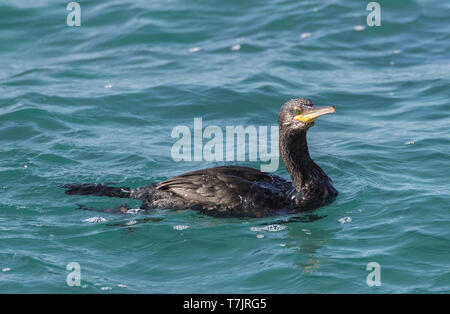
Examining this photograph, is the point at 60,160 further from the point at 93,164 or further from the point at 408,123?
the point at 408,123

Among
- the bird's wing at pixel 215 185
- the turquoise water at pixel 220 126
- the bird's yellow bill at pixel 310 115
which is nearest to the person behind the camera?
the turquoise water at pixel 220 126

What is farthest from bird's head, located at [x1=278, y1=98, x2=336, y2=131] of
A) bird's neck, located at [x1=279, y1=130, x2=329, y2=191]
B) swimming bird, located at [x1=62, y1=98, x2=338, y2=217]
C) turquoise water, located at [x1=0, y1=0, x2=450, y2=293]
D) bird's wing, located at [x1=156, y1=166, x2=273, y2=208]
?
turquoise water, located at [x1=0, y1=0, x2=450, y2=293]

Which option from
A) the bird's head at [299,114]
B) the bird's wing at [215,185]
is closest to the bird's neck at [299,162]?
the bird's head at [299,114]

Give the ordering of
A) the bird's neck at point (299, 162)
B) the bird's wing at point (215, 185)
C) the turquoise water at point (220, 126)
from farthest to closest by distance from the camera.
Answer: the bird's neck at point (299, 162) < the bird's wing at point (215, 185) < the turquoise water at point (220, 126)

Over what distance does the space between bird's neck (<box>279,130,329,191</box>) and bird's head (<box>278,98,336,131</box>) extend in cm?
16

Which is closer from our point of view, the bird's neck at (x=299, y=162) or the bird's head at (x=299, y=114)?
the bird's head at (x=299, y=114)

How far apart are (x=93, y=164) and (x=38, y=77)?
14.4ft

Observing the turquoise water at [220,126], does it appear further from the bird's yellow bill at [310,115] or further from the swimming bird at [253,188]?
the bird's yellow bill at [310,115]

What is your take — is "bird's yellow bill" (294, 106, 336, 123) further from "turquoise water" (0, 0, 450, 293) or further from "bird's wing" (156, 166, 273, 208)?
"turquoise water" (0, 0, 450, 293)

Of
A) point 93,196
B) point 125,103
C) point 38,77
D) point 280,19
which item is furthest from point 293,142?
point 280,19

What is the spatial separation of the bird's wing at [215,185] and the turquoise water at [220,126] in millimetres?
232

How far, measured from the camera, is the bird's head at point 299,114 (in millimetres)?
8617

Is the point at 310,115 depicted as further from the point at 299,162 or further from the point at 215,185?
the point at 215,185

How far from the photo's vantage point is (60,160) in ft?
35.0
